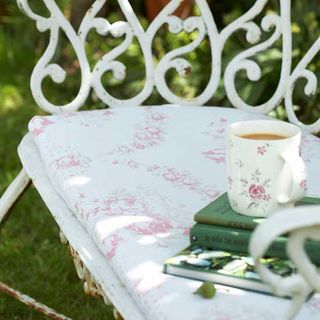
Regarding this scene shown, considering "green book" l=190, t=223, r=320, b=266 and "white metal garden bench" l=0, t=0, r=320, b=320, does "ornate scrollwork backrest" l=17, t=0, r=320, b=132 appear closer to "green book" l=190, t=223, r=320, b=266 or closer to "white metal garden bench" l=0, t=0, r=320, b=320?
"white metal garden bench" l=0, t=0, r=320, b=320

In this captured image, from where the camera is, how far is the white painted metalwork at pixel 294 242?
3.30 ft

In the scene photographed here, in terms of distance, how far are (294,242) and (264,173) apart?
0.38 metres

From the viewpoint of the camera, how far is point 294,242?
1.04 metres

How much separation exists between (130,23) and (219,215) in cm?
86

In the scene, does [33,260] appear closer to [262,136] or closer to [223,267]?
[262,136]

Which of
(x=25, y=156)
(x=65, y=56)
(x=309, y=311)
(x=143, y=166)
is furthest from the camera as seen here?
(x=65, y=56)

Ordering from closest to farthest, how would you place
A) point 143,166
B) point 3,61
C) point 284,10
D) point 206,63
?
point 143,166 < point 284,10 < point 206,63 < point 3,61

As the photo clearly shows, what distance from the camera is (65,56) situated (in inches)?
154

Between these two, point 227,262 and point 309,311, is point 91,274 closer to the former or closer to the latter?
point 227,262

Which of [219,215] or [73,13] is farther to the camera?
[73,13]

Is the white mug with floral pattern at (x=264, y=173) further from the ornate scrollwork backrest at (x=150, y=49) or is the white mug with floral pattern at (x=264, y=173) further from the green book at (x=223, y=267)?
the ornate scrollwork backrest at (x=150, y=49)

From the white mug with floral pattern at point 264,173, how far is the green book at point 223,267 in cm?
12

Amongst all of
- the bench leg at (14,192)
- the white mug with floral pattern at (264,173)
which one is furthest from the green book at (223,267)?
the bench leg at (14,192)

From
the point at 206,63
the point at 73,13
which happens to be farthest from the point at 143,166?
the point at 73,13
